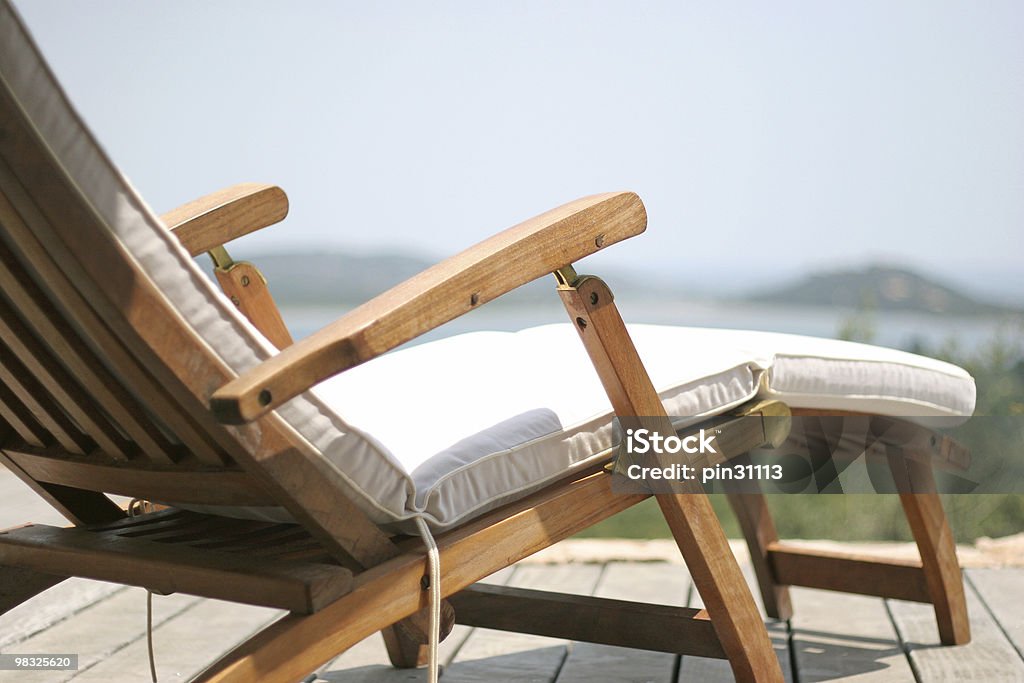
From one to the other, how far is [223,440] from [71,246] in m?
0.23

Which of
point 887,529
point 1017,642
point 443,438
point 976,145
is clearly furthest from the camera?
point 976,145

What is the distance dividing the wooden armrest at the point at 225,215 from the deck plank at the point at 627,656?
0.96 meters

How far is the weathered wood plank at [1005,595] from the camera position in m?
2.07

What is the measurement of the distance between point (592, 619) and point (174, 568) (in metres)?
0.64

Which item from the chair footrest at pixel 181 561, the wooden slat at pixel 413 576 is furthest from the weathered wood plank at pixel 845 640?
the chair footrest at pixel 181 561

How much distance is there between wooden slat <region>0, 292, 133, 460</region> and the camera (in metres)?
1.12

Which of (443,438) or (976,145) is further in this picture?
(976,145)

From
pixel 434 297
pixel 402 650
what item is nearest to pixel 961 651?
pixel 402 650

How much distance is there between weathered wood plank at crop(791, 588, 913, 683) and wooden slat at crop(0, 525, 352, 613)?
108 centimetres

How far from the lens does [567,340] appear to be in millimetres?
1747

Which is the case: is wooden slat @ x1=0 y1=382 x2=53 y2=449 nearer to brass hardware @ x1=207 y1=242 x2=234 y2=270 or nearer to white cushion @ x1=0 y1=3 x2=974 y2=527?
white cushion @ x1=0 y1=3 x2=974 y2=527

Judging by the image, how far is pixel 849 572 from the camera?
6.71 ft

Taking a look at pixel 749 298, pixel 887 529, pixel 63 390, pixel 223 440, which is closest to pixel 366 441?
pixel 223 440

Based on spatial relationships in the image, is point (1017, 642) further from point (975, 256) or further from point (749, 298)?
point (749, 298)
